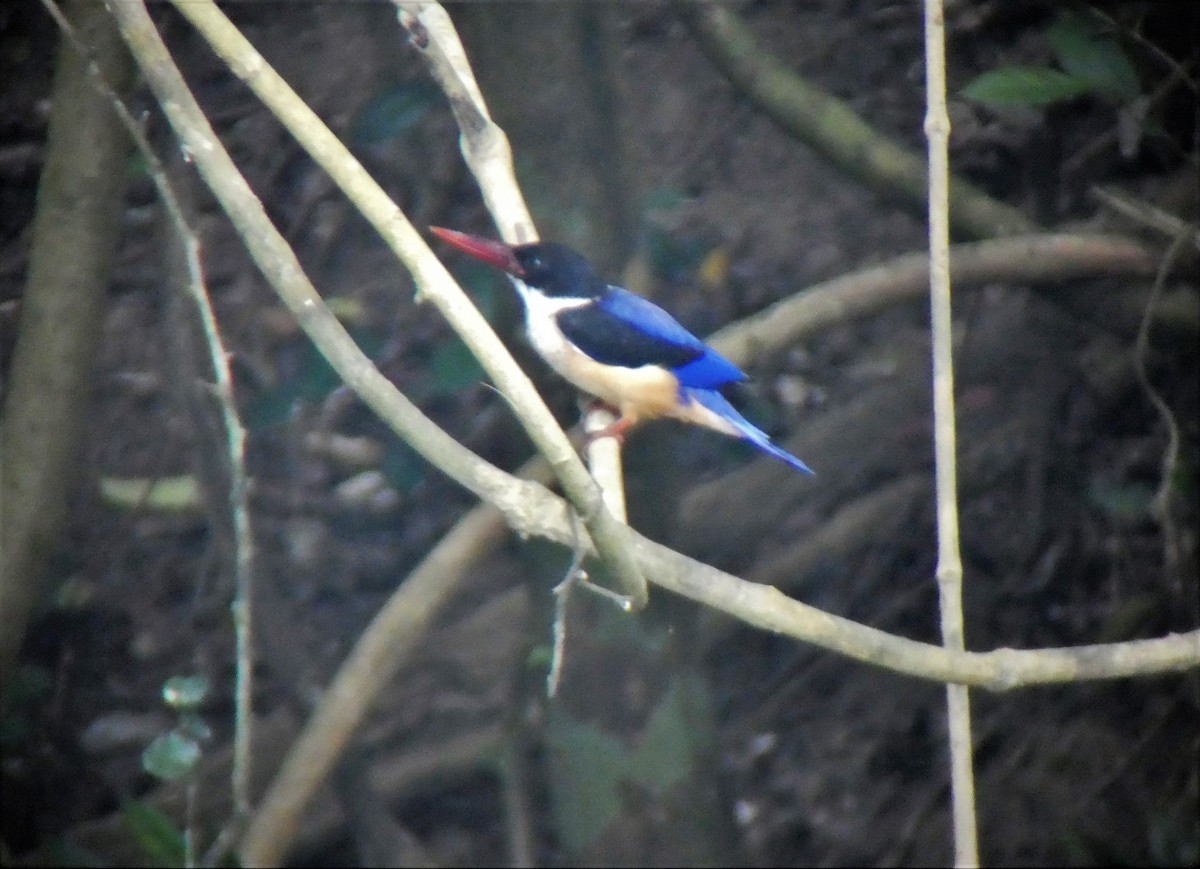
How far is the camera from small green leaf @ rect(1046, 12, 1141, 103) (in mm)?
2396

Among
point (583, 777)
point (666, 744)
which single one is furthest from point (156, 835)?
point (666, 744)

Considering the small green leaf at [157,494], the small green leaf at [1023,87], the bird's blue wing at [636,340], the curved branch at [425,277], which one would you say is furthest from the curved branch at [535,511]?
the small green leaf at [157,494]

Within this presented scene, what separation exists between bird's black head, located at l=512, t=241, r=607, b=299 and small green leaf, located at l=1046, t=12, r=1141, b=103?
3.06ft

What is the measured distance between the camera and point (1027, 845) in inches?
126

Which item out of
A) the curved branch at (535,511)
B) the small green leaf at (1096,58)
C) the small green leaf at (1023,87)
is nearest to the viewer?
the curved branch at (535,511)

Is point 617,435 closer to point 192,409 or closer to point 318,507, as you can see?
point 192,409

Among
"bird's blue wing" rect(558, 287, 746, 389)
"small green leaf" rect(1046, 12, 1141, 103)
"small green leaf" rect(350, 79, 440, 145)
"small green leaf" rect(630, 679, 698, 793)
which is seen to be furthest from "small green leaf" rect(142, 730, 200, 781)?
"small green leaf" rect(1046, 12, 1141, 103)

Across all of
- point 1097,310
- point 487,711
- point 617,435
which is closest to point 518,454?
point 617,435

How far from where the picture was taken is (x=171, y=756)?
2.15 metres

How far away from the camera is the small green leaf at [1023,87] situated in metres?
2.26

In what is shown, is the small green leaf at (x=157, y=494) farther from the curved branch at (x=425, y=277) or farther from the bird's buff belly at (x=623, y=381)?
the curved branch at (x=425, y=277)

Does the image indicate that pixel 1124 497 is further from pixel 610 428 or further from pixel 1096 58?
pixel 610 428

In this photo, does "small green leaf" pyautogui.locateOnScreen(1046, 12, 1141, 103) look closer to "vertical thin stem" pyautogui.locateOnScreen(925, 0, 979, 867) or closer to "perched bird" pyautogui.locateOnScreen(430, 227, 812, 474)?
"perched bird" pyautogui.locateOnScreen(430, 227, 812, 474)

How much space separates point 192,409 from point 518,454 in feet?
2.13
